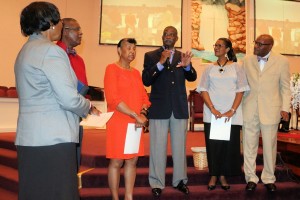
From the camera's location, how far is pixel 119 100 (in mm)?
2984

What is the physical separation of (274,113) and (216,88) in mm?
675

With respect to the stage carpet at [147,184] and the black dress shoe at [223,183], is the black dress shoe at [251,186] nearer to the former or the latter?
the stage carpet at [147,184]

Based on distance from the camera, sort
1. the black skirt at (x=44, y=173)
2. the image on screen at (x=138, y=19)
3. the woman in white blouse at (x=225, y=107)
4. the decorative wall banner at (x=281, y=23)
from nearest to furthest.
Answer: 1. the black skirt at (x=44, y=173)
2. the woman in white blouse at (x=225, y=107)
3. the image on screen at (x=138, y=19)
4. the decorative wall banner at (x=281, y=23)

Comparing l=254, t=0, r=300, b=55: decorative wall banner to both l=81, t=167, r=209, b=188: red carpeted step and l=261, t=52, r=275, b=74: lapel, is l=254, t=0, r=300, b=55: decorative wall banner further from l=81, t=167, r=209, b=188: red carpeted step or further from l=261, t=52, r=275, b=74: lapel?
l=81, t=167, r=209, b=188: red carpeted step

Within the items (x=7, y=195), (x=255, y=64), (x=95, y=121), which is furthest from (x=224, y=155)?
(x=7, y=195)

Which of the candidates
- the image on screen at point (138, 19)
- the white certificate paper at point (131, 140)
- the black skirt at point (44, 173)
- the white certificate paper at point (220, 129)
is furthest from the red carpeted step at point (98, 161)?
the image on screen at point (138, 19)

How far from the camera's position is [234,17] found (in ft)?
31.3

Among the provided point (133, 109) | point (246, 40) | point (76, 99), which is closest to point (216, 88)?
point (133, 109)

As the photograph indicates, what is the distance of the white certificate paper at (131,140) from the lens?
298 centimetres

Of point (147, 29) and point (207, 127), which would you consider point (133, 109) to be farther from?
point (147, 29)

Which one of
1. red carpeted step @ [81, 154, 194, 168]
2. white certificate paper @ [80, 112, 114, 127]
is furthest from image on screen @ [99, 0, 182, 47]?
white certificate paper @ [80, 112, 114, 127]

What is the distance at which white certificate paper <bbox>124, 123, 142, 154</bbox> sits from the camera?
2.98 metres

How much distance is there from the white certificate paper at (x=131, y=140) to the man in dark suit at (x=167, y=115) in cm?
52

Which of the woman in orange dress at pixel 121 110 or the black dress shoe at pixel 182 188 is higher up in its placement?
the woman in orange dress at pixel 121 110
